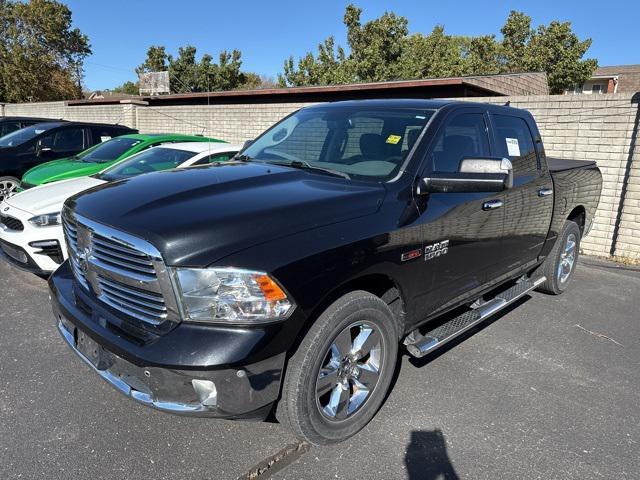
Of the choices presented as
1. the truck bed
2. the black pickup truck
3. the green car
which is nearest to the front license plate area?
the black pickup truck

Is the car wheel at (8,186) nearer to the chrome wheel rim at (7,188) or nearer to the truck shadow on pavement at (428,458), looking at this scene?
the chrome wheel rim at (7,188)

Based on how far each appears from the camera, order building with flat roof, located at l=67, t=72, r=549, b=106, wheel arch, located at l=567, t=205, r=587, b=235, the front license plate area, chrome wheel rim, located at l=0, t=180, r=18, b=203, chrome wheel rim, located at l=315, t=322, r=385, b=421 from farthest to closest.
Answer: building with flat roof, located at l=67, t=72, r=549, b=106
chrome wheel rim, located at l=0, t=180, r=18, b=203
wheel arch, located at l=567, t=205, r=587, b=235
chrome wheel rim, located at l=315, t=322, r=385, b=421
the front license plate area

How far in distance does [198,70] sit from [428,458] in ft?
160

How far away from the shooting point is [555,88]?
102 feet

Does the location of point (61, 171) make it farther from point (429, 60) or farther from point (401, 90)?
point (429, 60)

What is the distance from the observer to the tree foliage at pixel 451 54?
29656mm

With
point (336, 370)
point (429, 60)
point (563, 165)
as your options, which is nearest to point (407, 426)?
point (336, 370)

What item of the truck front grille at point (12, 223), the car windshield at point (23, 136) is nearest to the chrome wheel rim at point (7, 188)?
the car windshield at point (23, 136)

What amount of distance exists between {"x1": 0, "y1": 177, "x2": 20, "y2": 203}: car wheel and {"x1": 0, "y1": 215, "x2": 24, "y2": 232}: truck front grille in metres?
3.91

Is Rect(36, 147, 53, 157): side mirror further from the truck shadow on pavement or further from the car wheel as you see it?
the truck shadow on pavement

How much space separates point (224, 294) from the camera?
2166 millimetres

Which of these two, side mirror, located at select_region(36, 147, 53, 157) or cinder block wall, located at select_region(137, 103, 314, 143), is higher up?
cinder block wall, located at select_region(137, 103, 314, 143)

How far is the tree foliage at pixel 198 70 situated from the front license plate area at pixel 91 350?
4494 centimetres

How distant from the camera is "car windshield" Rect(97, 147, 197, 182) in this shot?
20.4 feet
